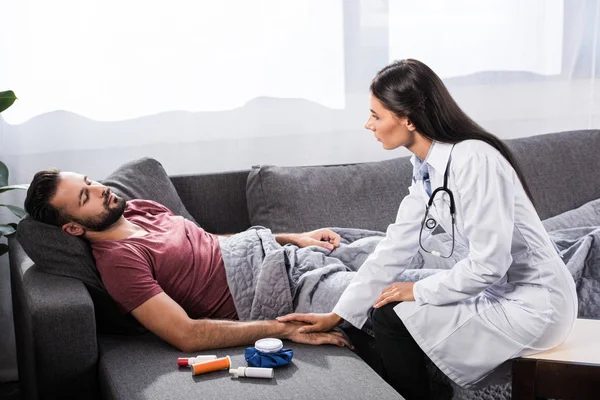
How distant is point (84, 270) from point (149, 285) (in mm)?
203

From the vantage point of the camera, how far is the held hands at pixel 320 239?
2.49 metres

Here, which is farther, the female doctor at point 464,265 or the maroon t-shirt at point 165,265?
the maroon t-shirt at point 165,265

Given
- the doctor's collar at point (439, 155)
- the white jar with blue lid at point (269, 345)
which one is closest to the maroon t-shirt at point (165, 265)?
the white jar with blue lid at point (269, 345)

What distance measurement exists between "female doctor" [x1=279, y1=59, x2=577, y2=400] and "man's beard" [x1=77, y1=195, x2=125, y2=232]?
79 cm

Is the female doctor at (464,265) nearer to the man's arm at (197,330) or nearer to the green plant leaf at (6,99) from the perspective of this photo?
the man's arm at (197,330)

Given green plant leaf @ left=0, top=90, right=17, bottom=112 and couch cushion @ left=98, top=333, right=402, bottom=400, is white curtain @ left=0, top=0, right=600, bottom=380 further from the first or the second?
couch cushion @ left=98, top=333, right=402, bottom=400

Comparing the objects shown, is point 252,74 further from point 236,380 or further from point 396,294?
point 236,380

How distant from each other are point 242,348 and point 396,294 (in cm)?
44

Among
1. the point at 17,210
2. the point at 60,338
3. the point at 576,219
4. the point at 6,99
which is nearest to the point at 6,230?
the point at 17,210

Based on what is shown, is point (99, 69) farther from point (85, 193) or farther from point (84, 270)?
point (84, 270)

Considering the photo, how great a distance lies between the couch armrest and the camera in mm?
1842

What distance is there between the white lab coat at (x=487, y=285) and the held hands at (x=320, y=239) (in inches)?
23.9

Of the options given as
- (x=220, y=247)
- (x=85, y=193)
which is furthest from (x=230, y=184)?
(x=85, y=193)

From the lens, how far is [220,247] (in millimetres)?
2357
